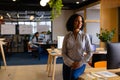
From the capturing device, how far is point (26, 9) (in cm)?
1279

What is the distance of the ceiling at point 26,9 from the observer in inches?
456

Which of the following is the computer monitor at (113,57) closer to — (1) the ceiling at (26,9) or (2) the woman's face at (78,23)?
(2) the woman's face at (78,23)

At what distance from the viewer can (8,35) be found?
1321 centimetres

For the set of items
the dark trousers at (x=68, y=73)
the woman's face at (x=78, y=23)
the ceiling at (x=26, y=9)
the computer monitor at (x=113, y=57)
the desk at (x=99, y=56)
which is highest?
the ceiling at (x=26, y=9)

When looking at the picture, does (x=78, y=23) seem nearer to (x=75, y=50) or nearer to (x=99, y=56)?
(x=75, y=50)

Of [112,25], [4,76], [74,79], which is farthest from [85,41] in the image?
[112,25]

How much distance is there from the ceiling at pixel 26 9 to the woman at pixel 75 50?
835cm

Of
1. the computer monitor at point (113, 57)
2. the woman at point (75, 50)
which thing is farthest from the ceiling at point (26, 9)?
the computer monitor at point (113, 57)

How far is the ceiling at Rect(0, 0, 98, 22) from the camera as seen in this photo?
1158cm

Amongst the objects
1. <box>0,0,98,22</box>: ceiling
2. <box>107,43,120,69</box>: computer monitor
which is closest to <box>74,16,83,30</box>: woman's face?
<box>107,43,120,69</box>: computer monitor

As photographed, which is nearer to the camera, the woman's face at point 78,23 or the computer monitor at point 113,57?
the computer monitor at point 113,57

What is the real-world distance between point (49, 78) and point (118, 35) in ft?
14.7

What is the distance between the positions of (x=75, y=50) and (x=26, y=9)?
10500 millimetres

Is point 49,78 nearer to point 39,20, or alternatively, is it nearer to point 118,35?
point 118,35
